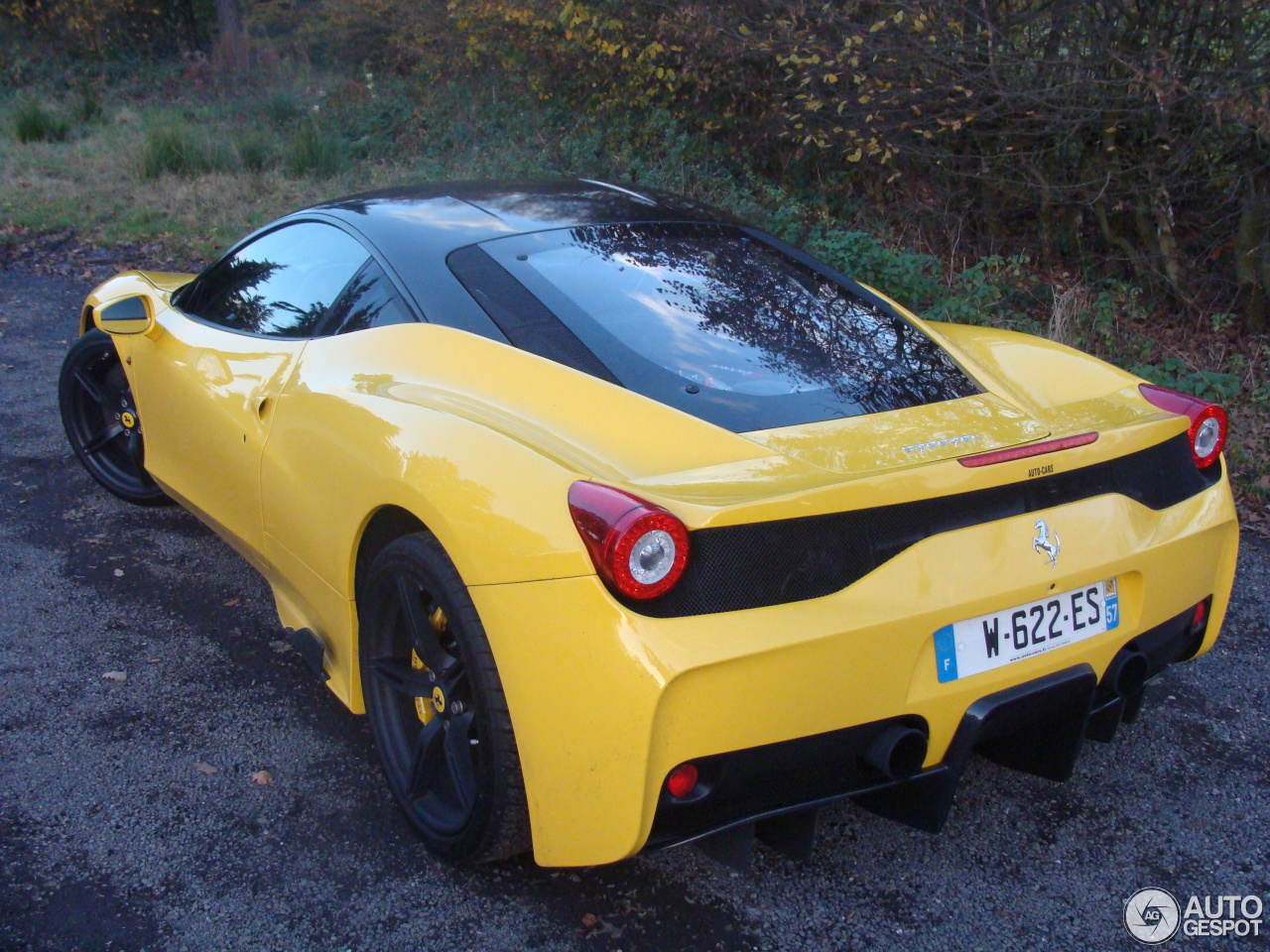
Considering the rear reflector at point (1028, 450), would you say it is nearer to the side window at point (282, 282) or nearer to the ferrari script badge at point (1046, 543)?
the ferrari script badge at point (1046, 543)

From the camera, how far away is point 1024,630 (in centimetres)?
203

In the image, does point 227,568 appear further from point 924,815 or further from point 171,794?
point 924,815

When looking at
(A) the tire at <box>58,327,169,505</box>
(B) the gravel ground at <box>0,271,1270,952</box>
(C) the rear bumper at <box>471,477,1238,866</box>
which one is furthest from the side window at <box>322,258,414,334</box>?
(A) the tire at <box>58,327,169,505</box>

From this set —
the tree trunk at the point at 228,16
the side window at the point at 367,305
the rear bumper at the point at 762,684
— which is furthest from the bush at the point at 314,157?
the rear bumper at the point at 762,684

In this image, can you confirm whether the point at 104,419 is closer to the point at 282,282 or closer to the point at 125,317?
the point at 125,317

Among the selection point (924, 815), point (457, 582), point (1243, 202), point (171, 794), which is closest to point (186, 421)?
point (171, 794)

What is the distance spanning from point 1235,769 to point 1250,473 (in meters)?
2.44

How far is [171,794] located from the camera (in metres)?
2.56

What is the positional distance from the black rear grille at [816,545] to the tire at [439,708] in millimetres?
437

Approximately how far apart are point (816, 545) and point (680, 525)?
0.88ft

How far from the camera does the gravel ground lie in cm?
212

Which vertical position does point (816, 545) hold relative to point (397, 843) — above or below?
above

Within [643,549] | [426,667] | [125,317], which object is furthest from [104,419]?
[643,549]

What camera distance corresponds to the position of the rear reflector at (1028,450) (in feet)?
6.61
